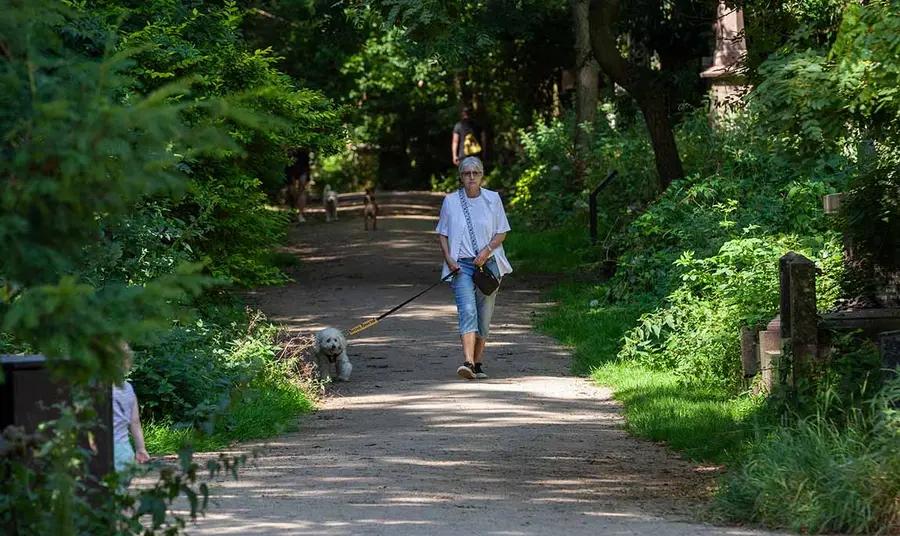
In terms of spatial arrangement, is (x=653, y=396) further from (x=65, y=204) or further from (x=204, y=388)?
(x=65, y=204)

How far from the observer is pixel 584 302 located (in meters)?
17.3

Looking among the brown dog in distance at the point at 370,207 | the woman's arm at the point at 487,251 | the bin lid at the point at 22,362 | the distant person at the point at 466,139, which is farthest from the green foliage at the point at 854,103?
the brown dog in distance at the point at 370,207

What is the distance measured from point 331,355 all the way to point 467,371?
124 cm

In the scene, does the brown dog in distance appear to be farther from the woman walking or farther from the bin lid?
the bin lid

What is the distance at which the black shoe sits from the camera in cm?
1266

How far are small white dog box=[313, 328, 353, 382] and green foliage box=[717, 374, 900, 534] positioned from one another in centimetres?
511

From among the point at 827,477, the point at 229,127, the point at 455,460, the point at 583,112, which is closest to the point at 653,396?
the point at 455,460

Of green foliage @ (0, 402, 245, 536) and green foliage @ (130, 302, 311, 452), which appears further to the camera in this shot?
green foliage @ (130, 302, 311, 452)

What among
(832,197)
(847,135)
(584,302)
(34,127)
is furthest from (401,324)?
(34,127)

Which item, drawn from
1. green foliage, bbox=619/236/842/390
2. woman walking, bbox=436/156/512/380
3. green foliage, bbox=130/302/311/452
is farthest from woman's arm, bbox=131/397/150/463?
woman walking, bbox=436/156/512/380

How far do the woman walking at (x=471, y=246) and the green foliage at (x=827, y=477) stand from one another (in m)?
4.75

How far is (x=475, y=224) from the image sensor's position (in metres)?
12.6

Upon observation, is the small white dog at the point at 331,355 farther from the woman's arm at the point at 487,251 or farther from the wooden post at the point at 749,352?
the wooden post at the point at 749,352

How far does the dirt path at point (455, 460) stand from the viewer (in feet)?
23.8
